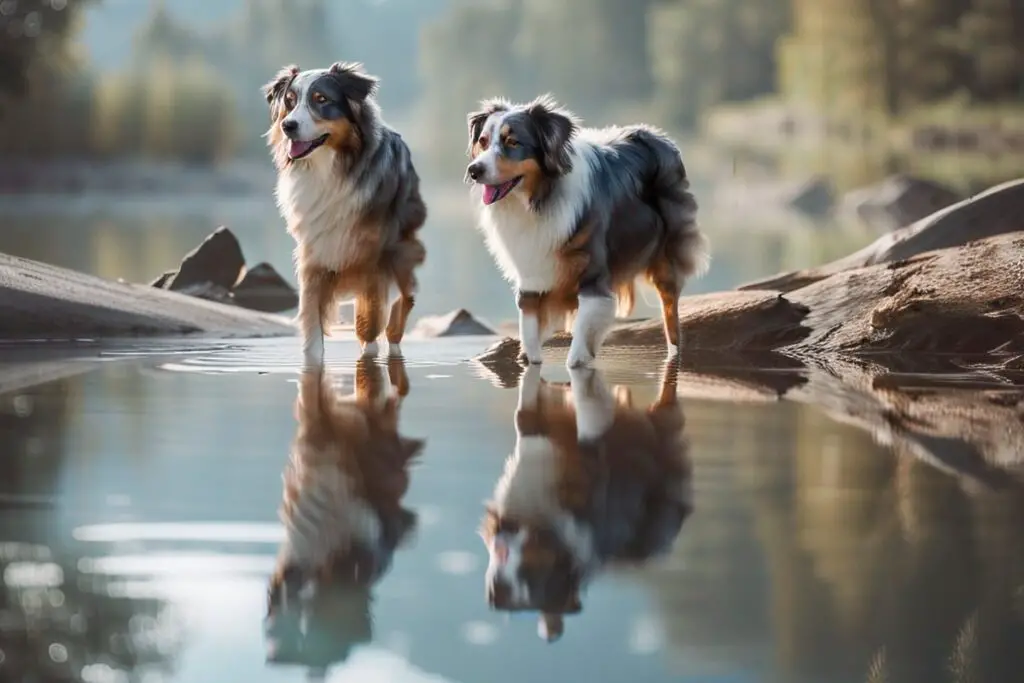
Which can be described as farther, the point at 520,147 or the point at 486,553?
the point at 520,147

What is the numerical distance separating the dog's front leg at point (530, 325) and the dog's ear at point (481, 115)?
0.57m

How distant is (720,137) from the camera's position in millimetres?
58406

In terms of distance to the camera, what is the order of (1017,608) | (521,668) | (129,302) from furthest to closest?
1. (129,302)
2. (1017,608)
3. (521,668)

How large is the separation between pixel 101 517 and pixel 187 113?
39.2 meters

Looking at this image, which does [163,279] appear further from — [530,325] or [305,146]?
[530,325]

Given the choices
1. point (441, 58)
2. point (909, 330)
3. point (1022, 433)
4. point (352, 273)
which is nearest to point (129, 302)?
point (352, 273)

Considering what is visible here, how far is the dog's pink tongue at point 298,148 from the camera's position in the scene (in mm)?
6895

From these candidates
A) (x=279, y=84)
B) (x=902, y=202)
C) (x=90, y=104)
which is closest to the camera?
(x=279, y=84)

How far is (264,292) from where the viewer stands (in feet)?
38.1

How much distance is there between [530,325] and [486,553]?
11.2 feet

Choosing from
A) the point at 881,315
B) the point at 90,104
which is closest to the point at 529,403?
the point at 881,315

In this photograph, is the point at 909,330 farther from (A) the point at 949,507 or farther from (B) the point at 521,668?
(B) the point at 521,668

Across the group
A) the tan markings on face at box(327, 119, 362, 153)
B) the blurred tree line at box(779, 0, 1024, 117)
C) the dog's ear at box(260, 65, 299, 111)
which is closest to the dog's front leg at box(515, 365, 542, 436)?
the tan markings on face at box(327, 119, 362, 153)

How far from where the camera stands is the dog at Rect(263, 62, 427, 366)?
6.90 m
